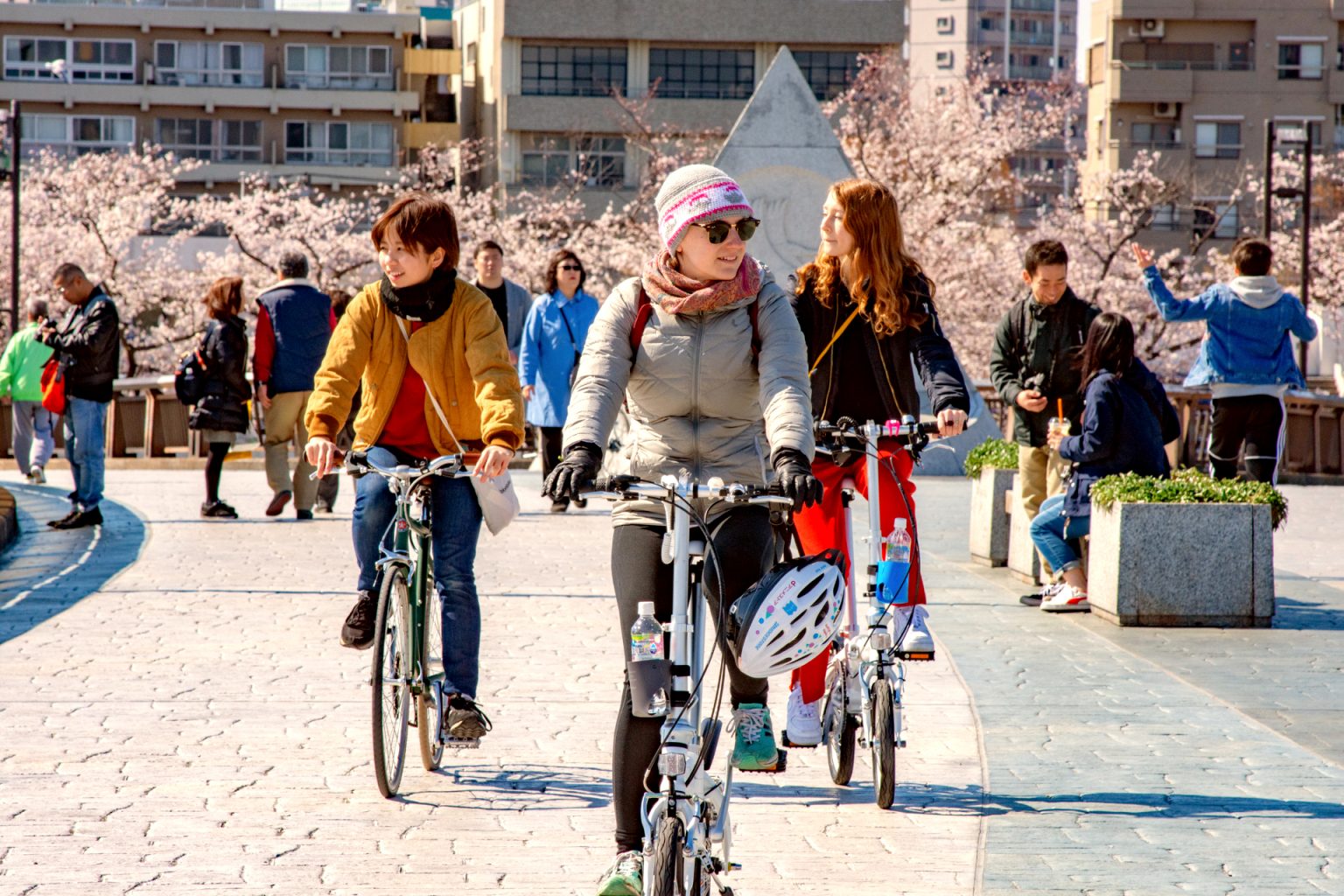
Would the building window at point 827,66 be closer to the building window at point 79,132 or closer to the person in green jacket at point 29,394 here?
the building window at point 79,132

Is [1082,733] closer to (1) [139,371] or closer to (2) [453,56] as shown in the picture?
(1) [139,371]

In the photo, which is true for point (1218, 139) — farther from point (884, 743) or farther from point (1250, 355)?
point (884, 743)

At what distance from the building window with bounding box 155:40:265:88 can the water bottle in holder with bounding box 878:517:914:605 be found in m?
64.4

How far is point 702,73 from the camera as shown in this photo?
211ft

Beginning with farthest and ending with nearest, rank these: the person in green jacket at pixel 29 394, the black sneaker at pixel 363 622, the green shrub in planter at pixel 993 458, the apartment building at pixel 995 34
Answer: the apartment building at pixel 995 34, the person in green jacket at pixel 29 394, the green shrub in planter at pixel 993 458, the black sneaker at pixel 363 622

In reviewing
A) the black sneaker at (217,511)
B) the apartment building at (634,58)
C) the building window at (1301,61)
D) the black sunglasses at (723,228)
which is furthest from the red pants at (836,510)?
the building window at (1301,61)

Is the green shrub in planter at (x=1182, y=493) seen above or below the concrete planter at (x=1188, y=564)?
above

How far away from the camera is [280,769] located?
579 centimetres

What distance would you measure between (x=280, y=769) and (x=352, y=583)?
4673 mm

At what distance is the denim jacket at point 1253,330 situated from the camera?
428 inches

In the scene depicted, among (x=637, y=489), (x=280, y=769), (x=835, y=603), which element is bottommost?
(x=280, y=769)

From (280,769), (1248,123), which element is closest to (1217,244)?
(1248,123)

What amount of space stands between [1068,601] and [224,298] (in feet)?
23.5

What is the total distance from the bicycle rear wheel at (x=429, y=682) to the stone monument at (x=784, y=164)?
14.1 metres
